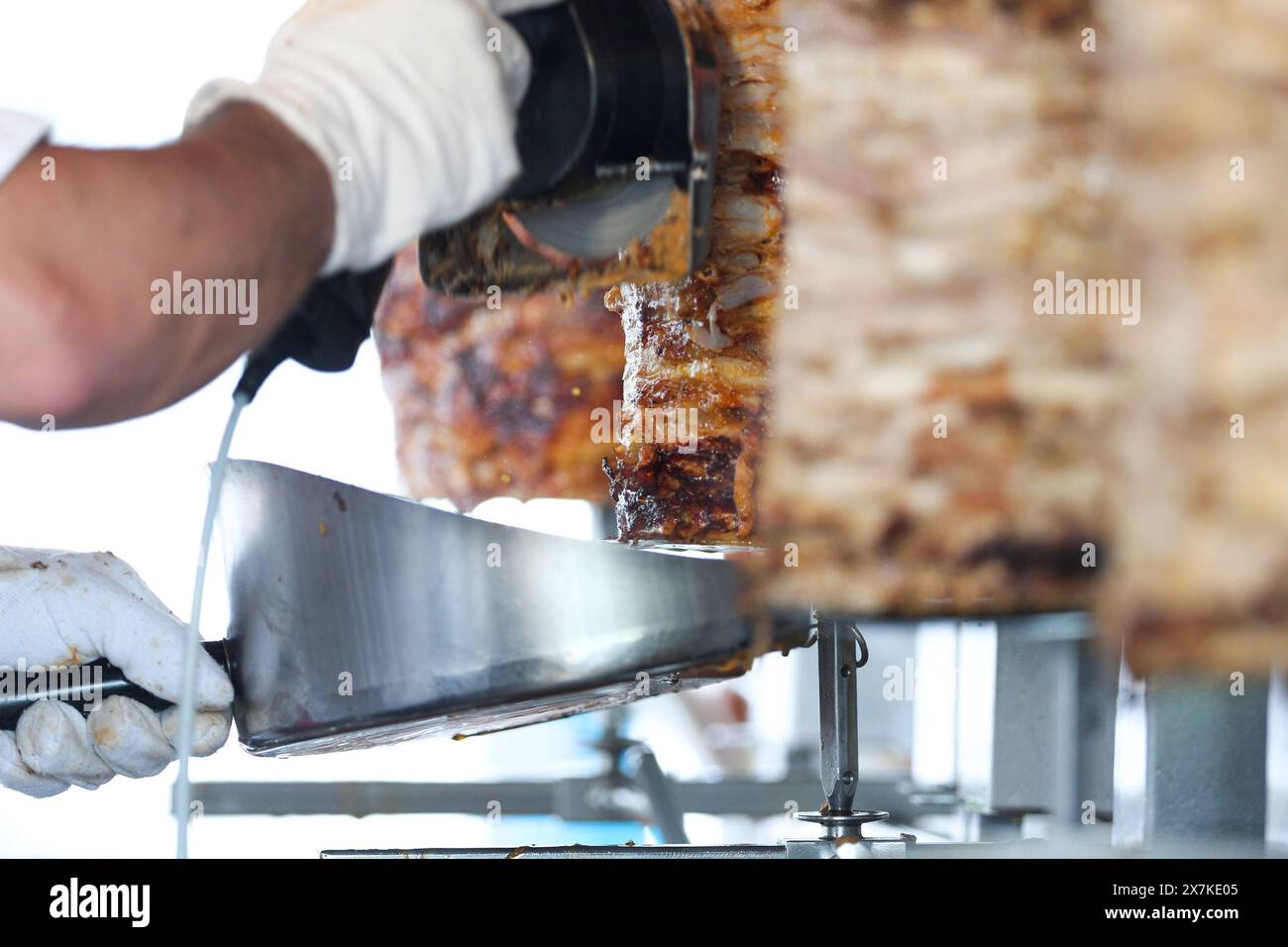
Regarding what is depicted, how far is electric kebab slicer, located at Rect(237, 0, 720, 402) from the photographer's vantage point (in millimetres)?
873

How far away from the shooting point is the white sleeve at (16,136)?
0.66 m

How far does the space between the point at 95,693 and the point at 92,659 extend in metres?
0.05

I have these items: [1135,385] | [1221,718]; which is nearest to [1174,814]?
[1221,718]

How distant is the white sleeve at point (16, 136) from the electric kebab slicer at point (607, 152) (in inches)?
8.6

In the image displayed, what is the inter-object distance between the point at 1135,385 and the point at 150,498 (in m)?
1.57

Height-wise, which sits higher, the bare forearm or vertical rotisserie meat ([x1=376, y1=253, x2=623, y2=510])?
vertical rotisserie meat ([x1=376, y1=253, x2=623, y2=510])

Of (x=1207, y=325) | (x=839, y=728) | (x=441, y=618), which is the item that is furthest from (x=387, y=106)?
(x=839, y=728)

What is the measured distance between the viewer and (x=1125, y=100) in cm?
69

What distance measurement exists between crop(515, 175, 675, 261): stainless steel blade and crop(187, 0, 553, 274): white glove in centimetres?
13

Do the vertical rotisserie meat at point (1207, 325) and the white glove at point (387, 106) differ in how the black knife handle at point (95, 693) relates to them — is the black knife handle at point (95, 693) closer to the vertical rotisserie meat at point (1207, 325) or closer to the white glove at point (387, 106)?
the white glove at point (387, 106)

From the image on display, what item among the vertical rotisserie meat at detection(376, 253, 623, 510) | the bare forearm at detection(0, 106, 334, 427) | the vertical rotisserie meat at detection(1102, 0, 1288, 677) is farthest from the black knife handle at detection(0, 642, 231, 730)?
the vertical rotisserie meat at detection(376, 253, 623, 510)

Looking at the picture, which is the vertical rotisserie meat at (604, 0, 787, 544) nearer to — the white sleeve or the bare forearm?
the bare forearm

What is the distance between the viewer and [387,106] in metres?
0.77

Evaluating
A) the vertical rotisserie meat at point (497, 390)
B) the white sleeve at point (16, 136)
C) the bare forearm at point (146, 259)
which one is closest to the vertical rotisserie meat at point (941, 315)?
the bare forearm at point (146, 259)
